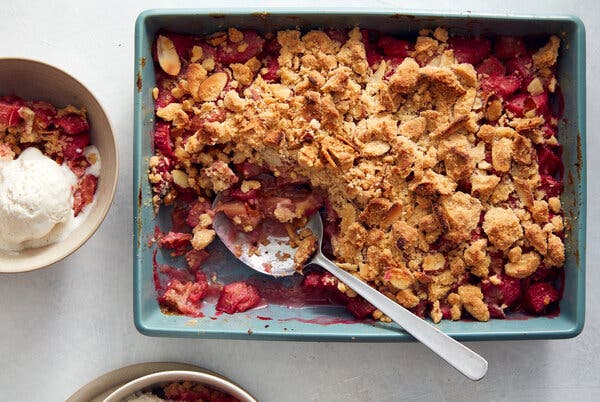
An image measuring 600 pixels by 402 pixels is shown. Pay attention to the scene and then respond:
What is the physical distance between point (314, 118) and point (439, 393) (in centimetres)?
85

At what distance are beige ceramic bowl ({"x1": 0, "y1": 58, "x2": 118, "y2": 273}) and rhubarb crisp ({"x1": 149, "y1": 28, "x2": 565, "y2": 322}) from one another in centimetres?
12

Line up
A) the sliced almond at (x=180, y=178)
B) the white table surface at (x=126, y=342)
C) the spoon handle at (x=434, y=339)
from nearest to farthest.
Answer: the spoon handle at (x=434, y=339), the sliced almond at (x=180, y=178), the white table surface at (x=126, y=342)

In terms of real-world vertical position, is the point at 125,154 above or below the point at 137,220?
above

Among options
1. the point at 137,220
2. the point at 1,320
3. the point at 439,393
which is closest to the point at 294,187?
the point at 137,220

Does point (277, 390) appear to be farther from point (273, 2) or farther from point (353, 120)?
point (273, 2)

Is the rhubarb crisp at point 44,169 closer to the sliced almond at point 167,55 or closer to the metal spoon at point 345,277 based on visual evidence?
the sliced almond at point 167,55

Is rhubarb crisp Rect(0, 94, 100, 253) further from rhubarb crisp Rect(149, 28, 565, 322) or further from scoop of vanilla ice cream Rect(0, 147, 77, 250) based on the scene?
rhubarb crisp Rect(149, 28, 565, 322)

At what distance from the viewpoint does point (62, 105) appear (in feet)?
5.59

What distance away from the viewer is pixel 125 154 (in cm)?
176

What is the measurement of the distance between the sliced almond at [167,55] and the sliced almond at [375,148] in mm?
521

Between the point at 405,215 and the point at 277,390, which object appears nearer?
the point at 405,215

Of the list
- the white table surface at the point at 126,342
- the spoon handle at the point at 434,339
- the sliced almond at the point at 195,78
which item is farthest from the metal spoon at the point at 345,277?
the sliced almond at the point at 195,78

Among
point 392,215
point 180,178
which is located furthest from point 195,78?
point 392,215

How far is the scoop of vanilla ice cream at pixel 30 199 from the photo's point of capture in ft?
5.19
